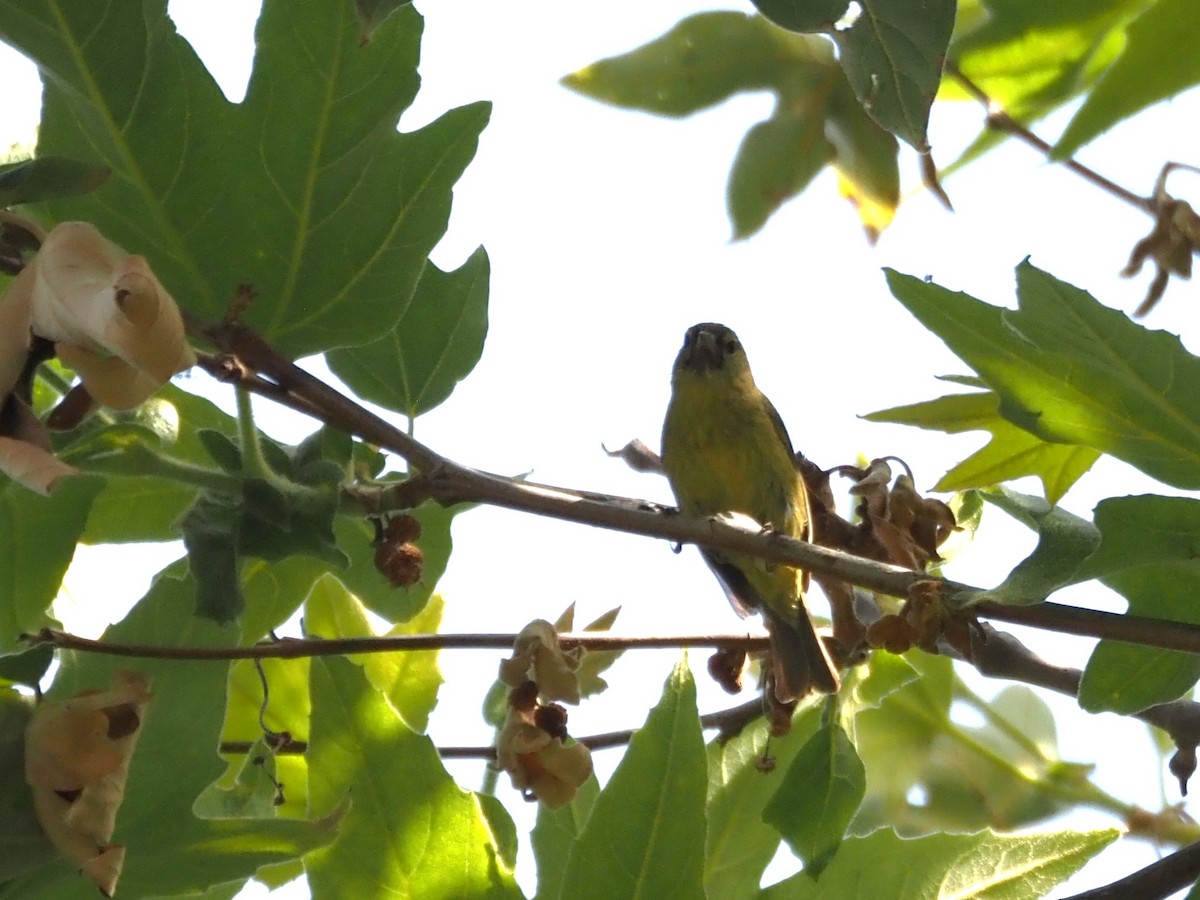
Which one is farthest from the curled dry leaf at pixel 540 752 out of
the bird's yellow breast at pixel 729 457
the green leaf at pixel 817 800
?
the bird's yellow breast at pixel 729 457

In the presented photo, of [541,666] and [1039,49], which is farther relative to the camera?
[1039,49]

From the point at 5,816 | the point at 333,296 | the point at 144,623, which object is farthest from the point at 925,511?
the point at 5,816

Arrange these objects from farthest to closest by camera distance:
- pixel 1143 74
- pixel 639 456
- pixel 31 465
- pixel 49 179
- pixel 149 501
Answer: pixel 639 456, pixel 149 501, pixel 1143 74, pixel 49 179, pixel 31 465

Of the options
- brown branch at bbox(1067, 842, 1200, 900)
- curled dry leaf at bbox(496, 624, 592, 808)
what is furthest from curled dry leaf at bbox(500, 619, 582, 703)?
brown branch at bbox(1067, 842, 1200, 900)

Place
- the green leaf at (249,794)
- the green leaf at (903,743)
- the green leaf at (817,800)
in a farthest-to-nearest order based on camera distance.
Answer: the green leaf at (903,743) < the green leaf at (249,794) < the green leaf at (817,800)

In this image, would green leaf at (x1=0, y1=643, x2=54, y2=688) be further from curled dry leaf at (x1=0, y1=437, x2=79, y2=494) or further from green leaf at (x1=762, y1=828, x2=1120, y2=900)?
green leaf at (x1=762, y1=828, x2=1120, y2=900)

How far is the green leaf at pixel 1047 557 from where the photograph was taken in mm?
1354

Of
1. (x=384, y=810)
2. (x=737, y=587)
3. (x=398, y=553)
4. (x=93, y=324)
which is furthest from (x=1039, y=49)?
(x=737, y=587)

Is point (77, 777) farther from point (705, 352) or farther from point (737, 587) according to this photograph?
point (705, 352)

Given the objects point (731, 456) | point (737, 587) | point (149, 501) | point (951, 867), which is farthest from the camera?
point (731, 456)

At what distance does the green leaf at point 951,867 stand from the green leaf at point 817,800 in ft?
0.13

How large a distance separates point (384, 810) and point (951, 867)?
76cm

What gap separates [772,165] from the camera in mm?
2523

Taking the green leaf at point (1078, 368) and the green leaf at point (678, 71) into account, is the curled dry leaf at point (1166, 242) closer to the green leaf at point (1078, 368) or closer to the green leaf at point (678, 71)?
the green leaf at point (678, 71)
